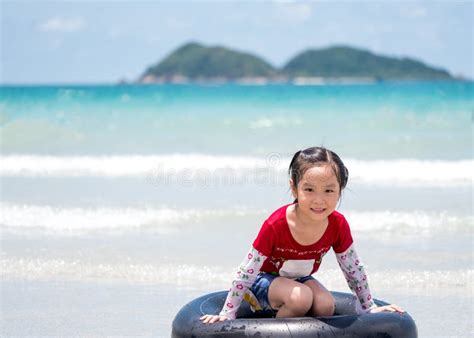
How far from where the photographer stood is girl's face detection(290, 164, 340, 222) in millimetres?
3570

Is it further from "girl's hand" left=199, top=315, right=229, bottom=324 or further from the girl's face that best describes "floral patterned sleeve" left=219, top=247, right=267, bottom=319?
the girl's face

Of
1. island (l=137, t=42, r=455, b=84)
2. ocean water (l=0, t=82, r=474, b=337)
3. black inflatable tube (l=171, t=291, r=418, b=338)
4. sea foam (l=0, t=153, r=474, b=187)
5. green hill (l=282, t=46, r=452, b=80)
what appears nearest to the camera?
black inflatable tube (l=171, t=291, r=418, b=338)

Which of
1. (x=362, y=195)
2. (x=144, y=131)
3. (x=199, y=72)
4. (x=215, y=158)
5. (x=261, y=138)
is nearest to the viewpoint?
(x=362, y=195)

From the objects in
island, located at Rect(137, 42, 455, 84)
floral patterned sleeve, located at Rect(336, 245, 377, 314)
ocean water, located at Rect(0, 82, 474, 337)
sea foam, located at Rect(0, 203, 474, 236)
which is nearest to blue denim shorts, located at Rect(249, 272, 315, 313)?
floral patterned sleeve, located at Rect(336, 245, 377, 314)

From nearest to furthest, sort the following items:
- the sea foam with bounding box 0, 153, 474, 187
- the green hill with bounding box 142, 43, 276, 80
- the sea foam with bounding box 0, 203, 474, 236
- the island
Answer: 1. the sea foam with bounding box 0, 203, 474, 236
2. the sea foam with bounding box 0, 153, 474, 187
3. the island
4. the green hill with bounding box 142, 43, 276, 80

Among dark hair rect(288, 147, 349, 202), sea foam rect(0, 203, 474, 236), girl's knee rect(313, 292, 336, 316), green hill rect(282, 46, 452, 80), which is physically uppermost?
green hill rect(282, 46, 452, 80)

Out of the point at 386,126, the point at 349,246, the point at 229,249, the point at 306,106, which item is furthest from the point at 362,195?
the point at 306,106

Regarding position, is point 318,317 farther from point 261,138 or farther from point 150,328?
point 261,138

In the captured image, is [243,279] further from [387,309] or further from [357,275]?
[387,309]

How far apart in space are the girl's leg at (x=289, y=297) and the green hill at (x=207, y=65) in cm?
9364

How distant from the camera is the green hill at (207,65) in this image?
9838 cm

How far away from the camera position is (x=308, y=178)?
3.59m

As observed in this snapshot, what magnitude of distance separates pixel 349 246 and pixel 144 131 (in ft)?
47.5

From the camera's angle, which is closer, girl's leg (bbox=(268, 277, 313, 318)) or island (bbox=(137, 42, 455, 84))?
girl's leg (bbox=(268, 277, 313, 318))
